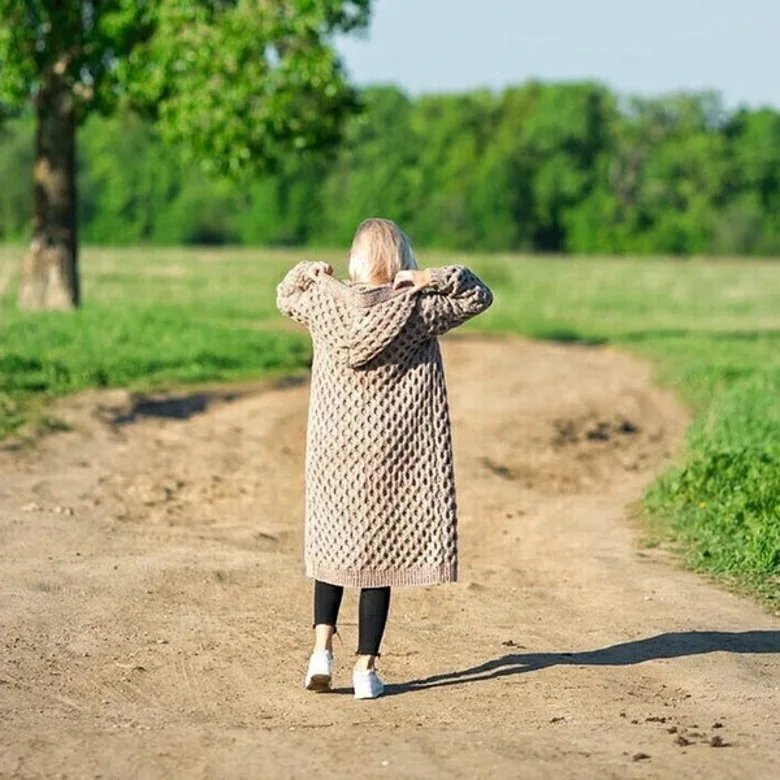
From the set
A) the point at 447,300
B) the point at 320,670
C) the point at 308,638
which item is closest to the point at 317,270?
the point at 447,300

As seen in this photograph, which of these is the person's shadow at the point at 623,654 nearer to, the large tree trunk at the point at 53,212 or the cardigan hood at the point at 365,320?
the cardigan hood at the point at 365,320

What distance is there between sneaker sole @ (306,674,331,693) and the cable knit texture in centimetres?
35

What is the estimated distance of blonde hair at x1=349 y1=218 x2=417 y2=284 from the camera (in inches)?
274

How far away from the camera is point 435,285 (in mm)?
6953

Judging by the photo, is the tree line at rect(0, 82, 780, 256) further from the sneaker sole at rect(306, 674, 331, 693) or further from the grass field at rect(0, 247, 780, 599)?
the sneaker sole at rect(306, 674, 331, 693)

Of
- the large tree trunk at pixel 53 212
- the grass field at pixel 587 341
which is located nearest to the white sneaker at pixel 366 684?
the grass field at pixel 587 341

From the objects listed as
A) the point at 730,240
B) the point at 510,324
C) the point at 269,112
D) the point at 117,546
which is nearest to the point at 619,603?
the point at 117,546

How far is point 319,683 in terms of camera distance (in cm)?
715

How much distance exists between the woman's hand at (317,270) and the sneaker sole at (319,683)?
4.75ft

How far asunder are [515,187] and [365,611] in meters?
94.2

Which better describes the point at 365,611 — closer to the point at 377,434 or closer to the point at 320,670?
the point at 320,670

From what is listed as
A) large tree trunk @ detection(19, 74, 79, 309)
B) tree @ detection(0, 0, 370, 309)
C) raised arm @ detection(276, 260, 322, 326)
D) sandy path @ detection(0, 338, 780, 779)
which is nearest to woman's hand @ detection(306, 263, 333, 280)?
raised arm @ detection(276, 260, 322, 326)

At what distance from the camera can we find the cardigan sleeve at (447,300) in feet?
22.9

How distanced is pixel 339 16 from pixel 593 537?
1293 centimetres
